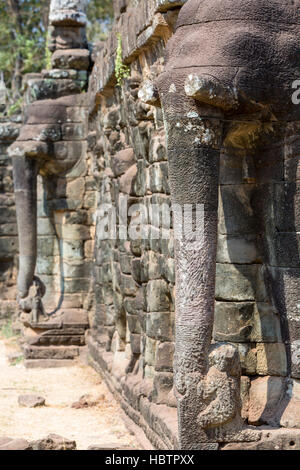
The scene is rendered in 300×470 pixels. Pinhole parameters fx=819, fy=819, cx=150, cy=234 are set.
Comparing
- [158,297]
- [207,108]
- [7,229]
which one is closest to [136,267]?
[158,297]

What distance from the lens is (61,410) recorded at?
8148 mm

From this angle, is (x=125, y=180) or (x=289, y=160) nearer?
(x=289, y=160)

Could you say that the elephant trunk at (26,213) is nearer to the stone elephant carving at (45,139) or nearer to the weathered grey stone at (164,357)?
the stone elephant carving at (45,139)

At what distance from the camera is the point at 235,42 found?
15.6ft

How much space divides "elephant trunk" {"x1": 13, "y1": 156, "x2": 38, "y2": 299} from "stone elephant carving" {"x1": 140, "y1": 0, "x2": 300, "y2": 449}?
19.5 ft

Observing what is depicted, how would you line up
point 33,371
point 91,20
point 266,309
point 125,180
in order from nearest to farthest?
point 266,309 < point 125,180 < point 33,371 < point 91,20

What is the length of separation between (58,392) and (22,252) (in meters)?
2.43

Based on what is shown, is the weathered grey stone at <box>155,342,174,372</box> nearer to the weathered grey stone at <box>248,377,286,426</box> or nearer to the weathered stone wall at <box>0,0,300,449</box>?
the weathered stone wall at <box>0,0,300,449</box>

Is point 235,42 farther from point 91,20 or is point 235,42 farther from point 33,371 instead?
point 91,20

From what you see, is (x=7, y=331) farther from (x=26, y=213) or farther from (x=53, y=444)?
(x=53, y=444)

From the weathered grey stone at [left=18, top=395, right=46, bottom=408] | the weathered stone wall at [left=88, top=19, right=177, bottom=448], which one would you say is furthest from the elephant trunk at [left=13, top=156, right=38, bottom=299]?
the weathered grey stone at [left=18, top=395, right=46, bottom=408]

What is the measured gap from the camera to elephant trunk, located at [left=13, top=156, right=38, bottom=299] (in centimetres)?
1067

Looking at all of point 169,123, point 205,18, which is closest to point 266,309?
point 169,123

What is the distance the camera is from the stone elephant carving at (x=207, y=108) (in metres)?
4.62
